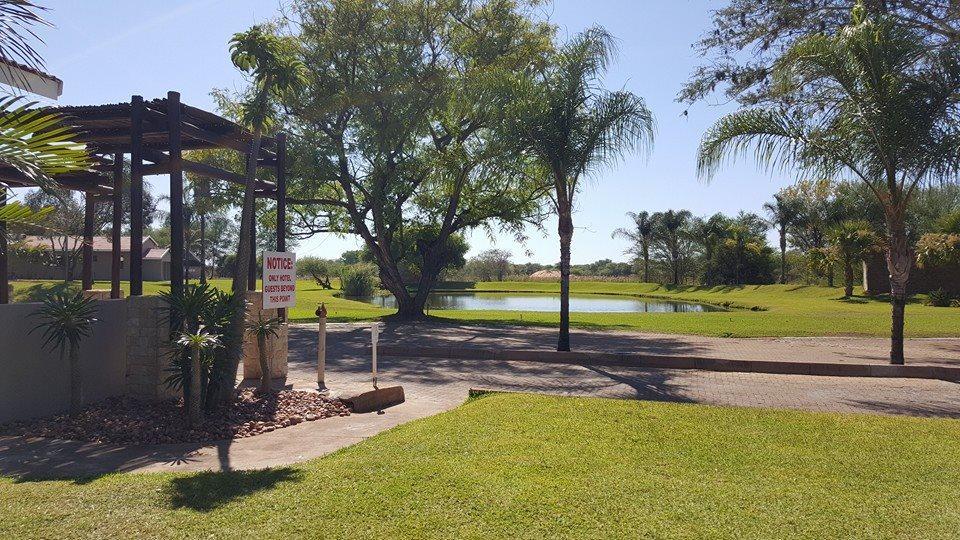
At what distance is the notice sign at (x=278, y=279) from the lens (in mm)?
8914

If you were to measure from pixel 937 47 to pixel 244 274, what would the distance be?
12211 mm

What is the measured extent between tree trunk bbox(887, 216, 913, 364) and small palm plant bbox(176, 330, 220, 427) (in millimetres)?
10715

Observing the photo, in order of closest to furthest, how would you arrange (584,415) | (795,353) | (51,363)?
(584,415) < (51,363) < (795,353)

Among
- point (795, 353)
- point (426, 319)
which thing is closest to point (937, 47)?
point (795, 353)

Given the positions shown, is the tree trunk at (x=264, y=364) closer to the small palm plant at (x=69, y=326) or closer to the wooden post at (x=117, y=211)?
the small palm plant at (x=69, y=326)

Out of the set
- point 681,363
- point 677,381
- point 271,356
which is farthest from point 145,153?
point 681,363

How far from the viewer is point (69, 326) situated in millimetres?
7375

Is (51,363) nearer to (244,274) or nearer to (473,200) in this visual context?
(244,274)

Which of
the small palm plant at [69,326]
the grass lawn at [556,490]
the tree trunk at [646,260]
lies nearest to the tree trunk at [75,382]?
the small palm plant at [69,326]

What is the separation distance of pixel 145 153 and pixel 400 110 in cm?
1288

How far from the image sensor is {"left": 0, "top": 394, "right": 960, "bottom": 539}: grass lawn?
379 centimetres

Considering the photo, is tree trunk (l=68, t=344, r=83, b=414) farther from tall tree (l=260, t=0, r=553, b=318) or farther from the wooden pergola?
tall tree (l=260, t=0, r=553, b=318)

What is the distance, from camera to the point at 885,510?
4.10m

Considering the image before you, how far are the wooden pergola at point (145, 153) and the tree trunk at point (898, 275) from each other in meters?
10.3
